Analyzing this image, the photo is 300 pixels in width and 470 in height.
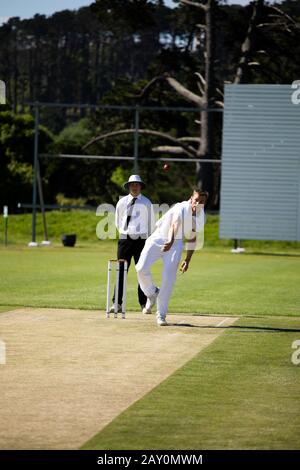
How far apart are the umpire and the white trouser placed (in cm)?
111

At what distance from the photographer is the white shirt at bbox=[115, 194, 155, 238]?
18.0m

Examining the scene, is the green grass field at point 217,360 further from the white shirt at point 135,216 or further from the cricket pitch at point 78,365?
the white shirt at point 135,216

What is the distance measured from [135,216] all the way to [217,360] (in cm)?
540

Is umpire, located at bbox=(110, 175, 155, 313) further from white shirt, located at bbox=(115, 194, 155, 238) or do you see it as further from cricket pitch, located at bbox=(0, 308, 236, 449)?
cricket pitch, located at bbox=(0, 308, 236, 449)

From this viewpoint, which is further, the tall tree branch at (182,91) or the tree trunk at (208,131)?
the tall tree branch at (182,91)

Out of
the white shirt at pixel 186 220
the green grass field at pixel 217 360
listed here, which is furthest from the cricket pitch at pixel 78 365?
the white shirt at pixel 186 220

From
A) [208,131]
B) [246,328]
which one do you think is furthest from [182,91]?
[246,328]

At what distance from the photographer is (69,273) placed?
92.7ft

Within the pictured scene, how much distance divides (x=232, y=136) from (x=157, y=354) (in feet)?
102

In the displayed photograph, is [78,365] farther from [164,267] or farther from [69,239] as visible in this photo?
[69,239]

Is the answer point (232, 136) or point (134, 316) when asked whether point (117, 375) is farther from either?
point (232, 136)

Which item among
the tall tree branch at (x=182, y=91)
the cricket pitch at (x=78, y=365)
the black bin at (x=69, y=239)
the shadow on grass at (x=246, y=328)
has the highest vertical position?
the tall tree branch at (x=182, y=91)

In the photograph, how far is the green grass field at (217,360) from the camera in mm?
8750
